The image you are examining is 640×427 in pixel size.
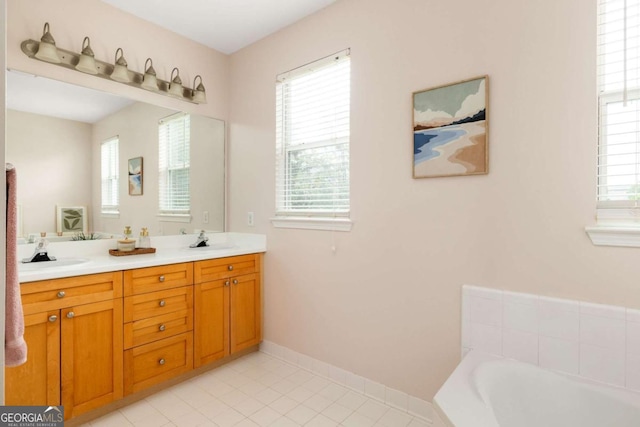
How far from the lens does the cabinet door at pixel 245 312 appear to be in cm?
260

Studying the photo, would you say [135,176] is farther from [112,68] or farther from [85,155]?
[112,68]

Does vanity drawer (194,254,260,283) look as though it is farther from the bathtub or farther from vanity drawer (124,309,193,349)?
the bathtub

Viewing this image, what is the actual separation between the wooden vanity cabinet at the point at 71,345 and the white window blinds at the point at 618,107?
2.56 meters

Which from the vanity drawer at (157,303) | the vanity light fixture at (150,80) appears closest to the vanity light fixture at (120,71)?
the vanity light fixture at (150,80)

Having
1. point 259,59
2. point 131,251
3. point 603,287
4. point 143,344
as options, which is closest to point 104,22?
point 259,59

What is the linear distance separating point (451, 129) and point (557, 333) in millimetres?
1133

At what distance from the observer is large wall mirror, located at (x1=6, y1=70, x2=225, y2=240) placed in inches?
79.7

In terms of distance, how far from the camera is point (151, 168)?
2646 mm

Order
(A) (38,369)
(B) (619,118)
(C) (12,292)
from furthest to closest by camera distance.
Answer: (A) (38,369) → (B) (619,118) → (C) (12,292)

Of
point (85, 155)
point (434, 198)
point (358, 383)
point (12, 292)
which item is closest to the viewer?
point (12, 292)

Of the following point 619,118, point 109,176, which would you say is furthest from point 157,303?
point 619,118

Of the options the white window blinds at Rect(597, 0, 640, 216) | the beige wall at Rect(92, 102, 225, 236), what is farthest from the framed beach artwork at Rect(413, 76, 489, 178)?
the beige wall at Rect(92, 102, 225, 236)

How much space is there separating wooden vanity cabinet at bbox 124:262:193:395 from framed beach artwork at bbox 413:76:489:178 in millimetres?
1728

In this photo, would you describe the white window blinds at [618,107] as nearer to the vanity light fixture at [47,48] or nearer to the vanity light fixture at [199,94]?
the vanity light fixture at [199,94]
